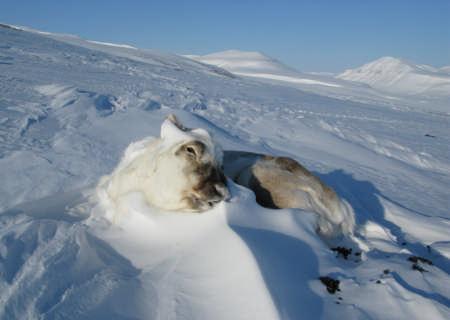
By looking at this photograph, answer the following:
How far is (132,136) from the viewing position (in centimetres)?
645

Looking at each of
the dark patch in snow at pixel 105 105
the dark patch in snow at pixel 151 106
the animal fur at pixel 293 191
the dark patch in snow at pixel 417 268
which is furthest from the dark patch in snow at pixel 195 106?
the dark patch in snow at pixel 417 268

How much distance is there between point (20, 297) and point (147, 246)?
789 mm

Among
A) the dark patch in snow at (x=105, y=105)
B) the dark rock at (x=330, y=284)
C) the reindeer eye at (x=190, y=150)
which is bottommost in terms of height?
the dark patch in snow at (x=105, y=105)

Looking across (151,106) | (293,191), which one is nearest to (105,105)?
(151,106)

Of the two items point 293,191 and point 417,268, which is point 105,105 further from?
point 417,268

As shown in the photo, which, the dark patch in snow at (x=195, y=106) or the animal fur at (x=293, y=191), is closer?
the animal fur at (x=293, y=191)

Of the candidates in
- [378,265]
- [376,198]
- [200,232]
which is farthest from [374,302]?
[376,198]

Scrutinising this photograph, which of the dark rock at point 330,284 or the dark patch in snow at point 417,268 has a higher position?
the dark rock at point 330,284

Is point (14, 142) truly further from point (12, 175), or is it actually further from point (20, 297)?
point (20, 297)

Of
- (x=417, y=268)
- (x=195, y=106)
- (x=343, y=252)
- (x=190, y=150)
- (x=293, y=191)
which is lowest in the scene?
(x=195, y=106)

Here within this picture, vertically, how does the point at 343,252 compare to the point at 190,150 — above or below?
below

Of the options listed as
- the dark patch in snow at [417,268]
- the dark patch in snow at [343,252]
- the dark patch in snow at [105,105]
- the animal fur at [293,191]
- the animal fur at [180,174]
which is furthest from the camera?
the dark patch in snow at [105,105]

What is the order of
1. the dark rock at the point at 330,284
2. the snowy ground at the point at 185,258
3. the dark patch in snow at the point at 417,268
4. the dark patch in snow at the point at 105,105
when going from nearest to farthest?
the snowy ground at the point at 185,258 < the dark rock at the point at 330,284 < the dark patch in snow at the point at 417,268 < the dark patch in snow at the point at 105,105

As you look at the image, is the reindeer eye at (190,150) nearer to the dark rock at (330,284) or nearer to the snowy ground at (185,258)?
the snowy ground at (185,258)
